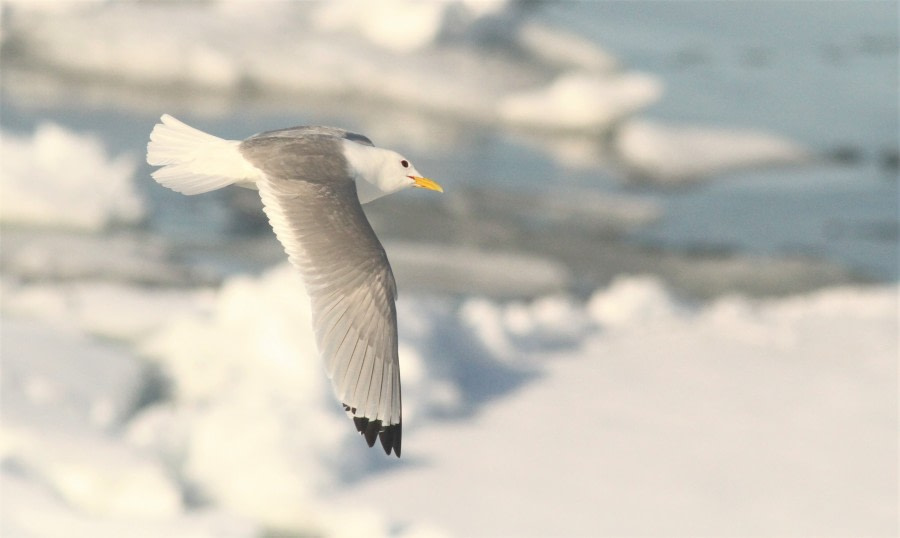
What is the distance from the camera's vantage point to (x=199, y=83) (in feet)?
Result: 42.2

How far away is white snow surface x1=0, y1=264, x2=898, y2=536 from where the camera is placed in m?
5.95

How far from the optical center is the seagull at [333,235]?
3.58m

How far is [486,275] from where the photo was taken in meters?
9.52

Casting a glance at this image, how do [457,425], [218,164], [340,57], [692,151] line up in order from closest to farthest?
[218,164], [457,425], [692,151], [340,57]

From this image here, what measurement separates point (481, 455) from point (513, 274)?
324cm

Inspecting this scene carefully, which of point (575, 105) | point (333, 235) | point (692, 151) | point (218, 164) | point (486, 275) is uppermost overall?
point (575, 105)

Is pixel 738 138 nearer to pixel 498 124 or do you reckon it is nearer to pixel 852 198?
pixel 852 198

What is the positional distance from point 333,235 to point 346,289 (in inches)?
6.1

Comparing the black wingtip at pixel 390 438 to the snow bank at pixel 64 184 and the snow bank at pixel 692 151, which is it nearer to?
the snow bank at pixel 64 184

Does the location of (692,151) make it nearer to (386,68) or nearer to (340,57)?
(386,68)

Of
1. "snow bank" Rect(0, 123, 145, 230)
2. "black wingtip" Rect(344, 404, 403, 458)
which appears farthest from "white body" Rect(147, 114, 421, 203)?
"snow bank" Rect(0, 123, 145, 230)

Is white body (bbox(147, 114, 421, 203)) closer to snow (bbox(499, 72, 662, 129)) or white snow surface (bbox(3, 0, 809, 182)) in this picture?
white snow surface (bbox(3, 0, 809, 182))

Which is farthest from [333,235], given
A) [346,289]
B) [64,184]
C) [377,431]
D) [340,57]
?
[340,57]

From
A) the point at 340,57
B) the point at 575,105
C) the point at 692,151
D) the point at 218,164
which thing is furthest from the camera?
the point at 340,57
